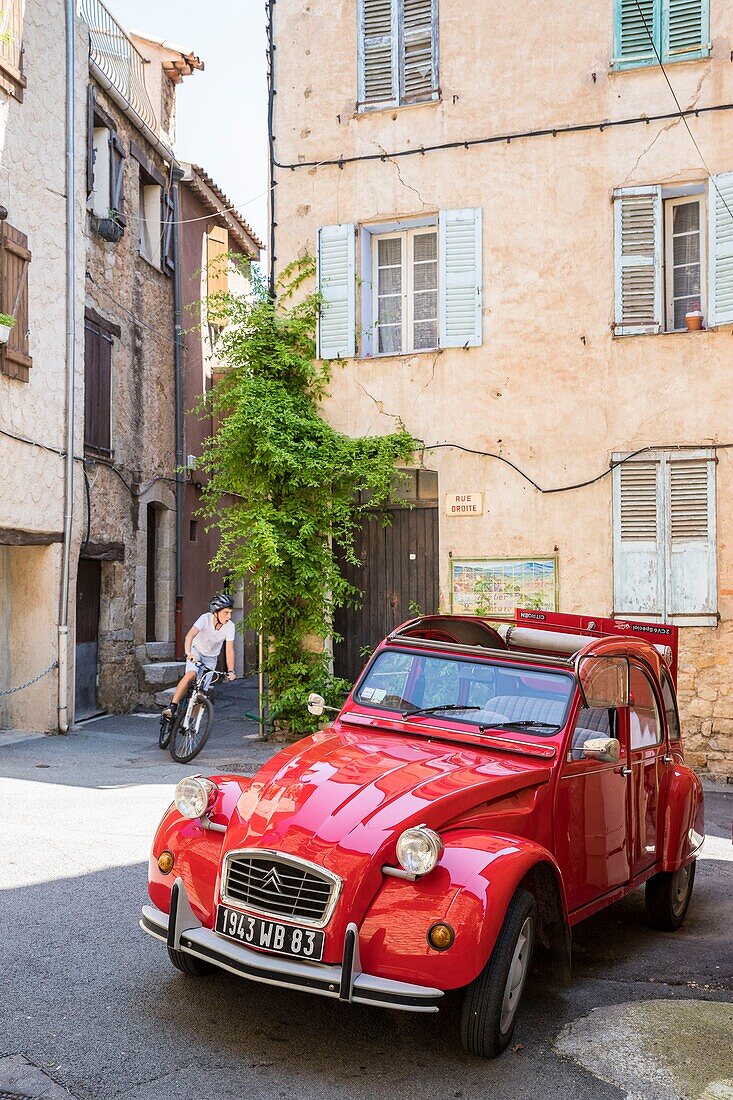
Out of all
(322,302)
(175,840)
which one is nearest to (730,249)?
(322,302)

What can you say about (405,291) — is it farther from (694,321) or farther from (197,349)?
(197,349)

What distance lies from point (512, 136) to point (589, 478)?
158 inches

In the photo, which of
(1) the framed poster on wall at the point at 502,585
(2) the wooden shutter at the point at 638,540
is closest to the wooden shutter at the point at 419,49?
(2) the wooden shutter at the point at 638,540

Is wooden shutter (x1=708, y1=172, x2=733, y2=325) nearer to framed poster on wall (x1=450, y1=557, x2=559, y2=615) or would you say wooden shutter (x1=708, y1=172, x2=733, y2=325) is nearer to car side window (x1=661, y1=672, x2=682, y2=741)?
framed poster on wall (x1=450, y1=557, x2=559, y2=615)

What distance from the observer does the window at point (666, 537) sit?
37.5 feet

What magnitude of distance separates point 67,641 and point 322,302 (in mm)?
5344

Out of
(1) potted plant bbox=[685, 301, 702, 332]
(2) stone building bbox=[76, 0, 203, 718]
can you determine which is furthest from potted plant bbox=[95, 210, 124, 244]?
(1) potted plant bbox=[685, 301, 702, 332]

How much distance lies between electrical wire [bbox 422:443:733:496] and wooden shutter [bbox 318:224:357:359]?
1.66 meters

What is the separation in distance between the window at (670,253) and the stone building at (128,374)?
727 centimetres

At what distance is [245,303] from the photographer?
1288 cm

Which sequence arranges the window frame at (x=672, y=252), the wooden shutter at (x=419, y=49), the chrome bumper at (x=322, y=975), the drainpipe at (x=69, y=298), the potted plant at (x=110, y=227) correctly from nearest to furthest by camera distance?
the chrome bumper at (x=322, y=975) < the window frame at (x=672, y=252) < the wooden shutter at (x=419, y=49) < the drainpipe at (x=69, y=298) < the potted plant at (x=110, y=227)

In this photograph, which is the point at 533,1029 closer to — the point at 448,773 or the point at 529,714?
the point at 448,773

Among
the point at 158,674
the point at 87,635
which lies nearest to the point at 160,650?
the point at 158,674

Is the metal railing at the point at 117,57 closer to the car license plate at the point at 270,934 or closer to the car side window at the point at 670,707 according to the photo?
the car side window at the point at 670,707
